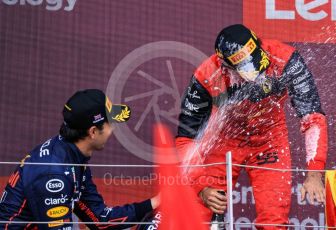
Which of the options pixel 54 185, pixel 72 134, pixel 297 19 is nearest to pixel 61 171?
pixel 54 185

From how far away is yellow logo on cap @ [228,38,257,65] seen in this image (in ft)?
13.0

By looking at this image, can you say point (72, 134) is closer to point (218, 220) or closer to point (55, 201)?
point (55, 201)

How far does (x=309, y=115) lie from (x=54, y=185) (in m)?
1.34

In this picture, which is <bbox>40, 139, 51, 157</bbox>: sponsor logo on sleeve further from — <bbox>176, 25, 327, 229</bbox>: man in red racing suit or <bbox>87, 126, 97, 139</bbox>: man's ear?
<bbox>176, 25, 327, 229</bbox>: man in red racing suit

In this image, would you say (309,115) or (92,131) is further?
(309,115)

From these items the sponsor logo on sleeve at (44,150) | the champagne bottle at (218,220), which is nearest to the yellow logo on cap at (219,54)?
the champagne bottle at (218,220)

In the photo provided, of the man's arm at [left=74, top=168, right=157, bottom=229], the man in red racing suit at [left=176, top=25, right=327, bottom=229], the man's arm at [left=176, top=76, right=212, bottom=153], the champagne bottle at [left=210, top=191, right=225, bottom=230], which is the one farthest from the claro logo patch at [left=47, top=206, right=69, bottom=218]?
the man's arm at [left=176, top=76, right=212, bottom=153]

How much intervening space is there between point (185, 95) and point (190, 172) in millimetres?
366

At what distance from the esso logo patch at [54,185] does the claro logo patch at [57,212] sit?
0.07 metres

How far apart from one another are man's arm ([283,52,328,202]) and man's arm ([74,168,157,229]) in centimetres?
70

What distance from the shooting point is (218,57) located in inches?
163

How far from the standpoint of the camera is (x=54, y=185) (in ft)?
10.4

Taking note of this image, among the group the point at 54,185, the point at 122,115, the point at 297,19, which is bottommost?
the point at 54,185

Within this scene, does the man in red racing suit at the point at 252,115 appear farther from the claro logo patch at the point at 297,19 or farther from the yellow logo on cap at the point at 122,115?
the yellow logo on cap at the point at 122,115
